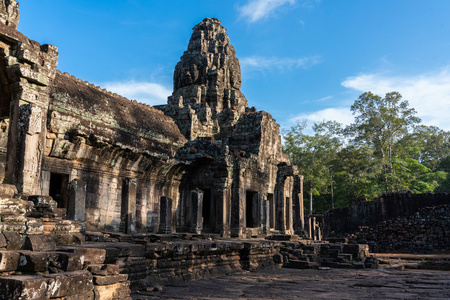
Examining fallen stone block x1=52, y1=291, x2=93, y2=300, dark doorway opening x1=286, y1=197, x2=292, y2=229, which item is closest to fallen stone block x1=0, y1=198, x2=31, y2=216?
fallen stone block x1=52, y1=291, x2=93, y2=300

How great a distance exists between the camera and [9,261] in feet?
13.3

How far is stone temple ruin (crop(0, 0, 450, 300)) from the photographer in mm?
5059

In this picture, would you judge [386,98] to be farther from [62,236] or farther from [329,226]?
[62,236]

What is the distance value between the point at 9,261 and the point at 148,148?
9.44 meters

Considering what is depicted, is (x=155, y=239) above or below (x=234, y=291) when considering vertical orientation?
above

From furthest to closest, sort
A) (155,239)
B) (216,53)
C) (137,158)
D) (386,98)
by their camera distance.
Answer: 1. (386,98)
2. (216,53)
3. (137,158)
4. (155,239)

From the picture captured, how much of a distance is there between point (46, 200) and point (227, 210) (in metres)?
8.83

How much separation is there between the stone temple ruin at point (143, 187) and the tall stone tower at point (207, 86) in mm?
66

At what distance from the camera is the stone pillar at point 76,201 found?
8.99m

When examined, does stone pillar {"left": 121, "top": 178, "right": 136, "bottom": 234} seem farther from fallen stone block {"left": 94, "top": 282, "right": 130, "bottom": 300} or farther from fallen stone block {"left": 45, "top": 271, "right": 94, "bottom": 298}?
fallen stone block {"left": 45, "top": 271, "right": 94, "bottom": 298}

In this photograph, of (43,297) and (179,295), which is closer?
(43,297)

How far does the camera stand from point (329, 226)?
1143 inches

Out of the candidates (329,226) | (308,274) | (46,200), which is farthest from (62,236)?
(329,226)

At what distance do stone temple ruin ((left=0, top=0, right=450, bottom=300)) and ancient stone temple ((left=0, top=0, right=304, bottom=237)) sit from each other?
40 millimetres
